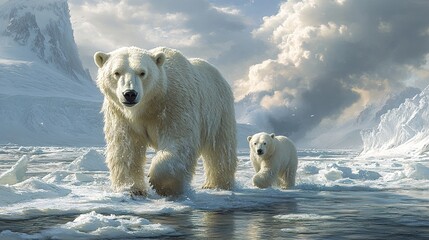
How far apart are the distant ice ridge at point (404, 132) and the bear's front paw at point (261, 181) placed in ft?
104

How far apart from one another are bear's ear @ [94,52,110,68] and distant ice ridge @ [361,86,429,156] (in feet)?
117

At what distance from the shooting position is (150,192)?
7.73 metres

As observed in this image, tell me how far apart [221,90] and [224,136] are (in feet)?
2.64

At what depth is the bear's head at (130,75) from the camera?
271 inches

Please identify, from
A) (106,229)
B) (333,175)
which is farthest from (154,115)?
(333,175)

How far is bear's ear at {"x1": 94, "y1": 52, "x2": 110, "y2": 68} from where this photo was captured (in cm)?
759

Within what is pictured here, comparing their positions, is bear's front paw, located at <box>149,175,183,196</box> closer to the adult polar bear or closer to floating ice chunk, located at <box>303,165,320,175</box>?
the adult polar bear

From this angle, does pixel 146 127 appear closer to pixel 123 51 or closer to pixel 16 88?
pixel 123 51

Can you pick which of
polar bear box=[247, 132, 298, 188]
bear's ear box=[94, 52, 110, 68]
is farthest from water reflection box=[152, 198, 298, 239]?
polar bear box=[247, 132, 298, 188]

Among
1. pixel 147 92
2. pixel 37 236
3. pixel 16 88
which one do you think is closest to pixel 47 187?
pixel 147 92

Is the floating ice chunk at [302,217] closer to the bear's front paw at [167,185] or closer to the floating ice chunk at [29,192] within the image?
the bear's front paw at [167,185]

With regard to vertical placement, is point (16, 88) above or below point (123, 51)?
above

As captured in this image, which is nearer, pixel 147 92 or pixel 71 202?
pixel 71 202

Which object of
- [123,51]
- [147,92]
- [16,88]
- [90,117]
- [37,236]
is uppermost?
[16,88]
